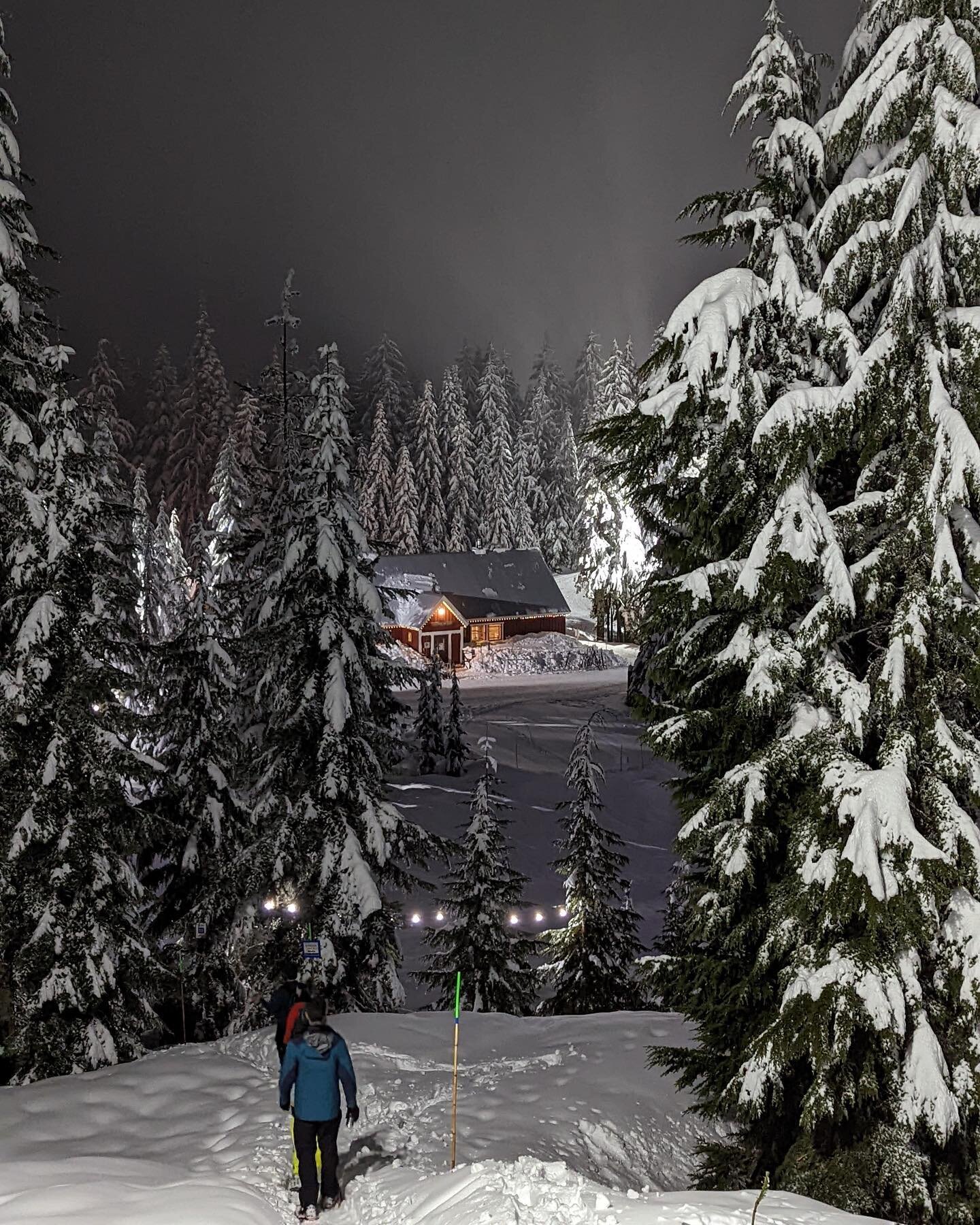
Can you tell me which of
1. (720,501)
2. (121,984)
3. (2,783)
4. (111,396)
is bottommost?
(121,984)

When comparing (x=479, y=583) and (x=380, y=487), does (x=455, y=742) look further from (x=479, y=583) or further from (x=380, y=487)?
(x=380, y=487)

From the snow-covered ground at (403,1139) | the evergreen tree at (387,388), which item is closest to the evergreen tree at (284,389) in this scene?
the snow-covered ground at (403,1139)

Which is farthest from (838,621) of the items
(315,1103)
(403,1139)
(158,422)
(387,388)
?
(387,388)

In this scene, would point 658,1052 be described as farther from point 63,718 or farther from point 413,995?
point 413,995

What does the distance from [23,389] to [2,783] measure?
5.41 m

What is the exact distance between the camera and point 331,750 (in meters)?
15.2

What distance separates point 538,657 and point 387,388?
137 feet

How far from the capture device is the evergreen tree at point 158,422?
3063 inches

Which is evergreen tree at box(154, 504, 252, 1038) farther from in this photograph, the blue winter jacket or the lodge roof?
the lodge roof

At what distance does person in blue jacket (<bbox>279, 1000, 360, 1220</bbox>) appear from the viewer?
6543 millimetres

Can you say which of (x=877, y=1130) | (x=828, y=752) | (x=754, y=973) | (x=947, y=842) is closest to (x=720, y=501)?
(x=828, y=752)

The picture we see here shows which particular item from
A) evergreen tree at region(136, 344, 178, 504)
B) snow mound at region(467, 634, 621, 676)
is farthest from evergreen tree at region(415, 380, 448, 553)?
evergreen tree at region(136, 344, 178, 504)

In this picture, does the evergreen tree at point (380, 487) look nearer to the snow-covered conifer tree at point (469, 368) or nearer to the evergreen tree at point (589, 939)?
the snow-covered conifer tree at point (469, 368)

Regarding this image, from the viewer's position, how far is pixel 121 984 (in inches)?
499
